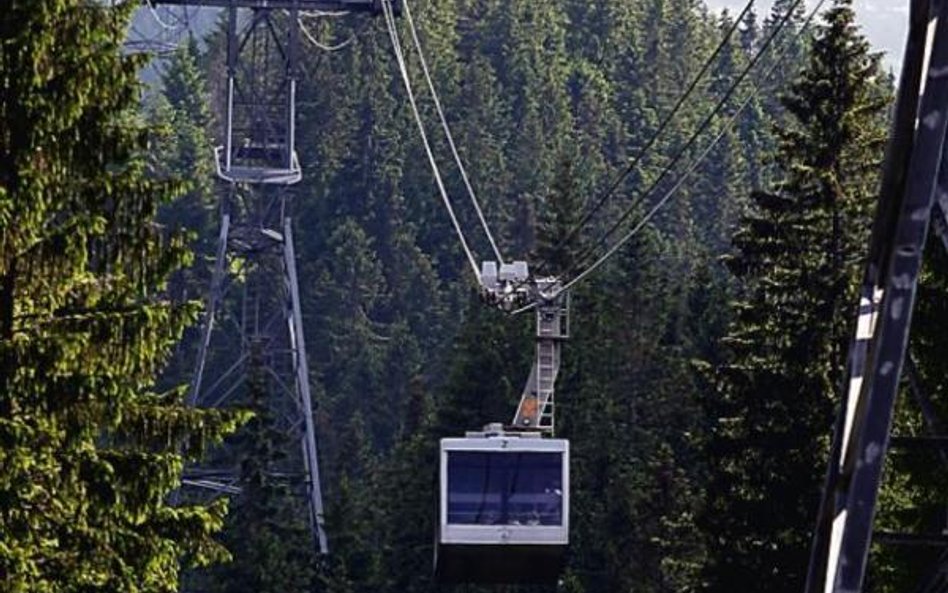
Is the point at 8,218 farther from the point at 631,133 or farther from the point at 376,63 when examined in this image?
the point at 631,133

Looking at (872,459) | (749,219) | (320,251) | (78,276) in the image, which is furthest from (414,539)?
A: (320,251)

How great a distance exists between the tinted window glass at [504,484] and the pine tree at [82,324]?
13.6 m

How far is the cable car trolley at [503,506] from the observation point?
2933 cm

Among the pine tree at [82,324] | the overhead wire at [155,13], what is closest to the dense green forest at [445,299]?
the pine tree at [82,324]

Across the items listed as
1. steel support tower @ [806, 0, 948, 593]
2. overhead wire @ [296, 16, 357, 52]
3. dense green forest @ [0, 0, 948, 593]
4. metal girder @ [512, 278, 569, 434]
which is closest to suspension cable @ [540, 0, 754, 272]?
dense green forest @ [0, 0, 948, 593]

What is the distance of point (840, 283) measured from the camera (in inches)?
1166

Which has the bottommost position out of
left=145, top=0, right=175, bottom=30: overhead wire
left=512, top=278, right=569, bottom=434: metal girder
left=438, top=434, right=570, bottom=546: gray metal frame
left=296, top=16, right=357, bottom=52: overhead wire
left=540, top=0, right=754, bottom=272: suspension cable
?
left=438, top=434, right=570, bottom=546: gray metal frame

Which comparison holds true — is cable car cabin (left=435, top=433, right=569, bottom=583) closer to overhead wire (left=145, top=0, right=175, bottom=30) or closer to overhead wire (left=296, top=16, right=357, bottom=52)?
overhead wire (left=145, top=0, right=175, bottom=30)

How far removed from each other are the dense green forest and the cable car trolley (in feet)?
6.44

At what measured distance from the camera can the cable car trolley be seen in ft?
96.2

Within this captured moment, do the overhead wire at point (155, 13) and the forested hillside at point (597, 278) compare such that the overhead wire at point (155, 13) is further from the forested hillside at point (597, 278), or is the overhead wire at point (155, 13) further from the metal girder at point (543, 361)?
the forested hillside at point (597, 278)

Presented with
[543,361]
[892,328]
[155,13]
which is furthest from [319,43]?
[892,328]

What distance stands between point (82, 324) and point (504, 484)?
14539mm

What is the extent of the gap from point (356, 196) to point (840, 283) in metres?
77.4
